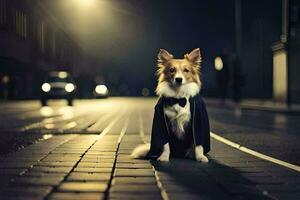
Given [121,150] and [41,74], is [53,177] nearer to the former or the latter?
[121,150]

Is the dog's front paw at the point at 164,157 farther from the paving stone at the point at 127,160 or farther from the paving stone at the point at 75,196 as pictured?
the paving stone at the point at 75,196

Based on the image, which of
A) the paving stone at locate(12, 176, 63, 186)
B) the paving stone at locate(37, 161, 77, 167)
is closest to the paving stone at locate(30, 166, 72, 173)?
the paving stone at locate(37, 161, 77, 167)

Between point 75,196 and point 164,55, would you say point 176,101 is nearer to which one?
point 164,55

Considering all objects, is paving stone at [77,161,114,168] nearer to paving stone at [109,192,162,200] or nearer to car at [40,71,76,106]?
paving stone at [109,192,162,200]

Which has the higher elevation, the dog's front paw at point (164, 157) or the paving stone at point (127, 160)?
the dog's front paw at point (164, 157)

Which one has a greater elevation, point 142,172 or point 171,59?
point 171,59

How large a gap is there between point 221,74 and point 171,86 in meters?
33.6

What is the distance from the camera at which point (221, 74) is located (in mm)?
40812

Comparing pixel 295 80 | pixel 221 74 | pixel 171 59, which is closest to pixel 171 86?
pixel 171 59

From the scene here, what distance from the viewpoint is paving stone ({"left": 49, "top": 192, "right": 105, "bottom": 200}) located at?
199 inches

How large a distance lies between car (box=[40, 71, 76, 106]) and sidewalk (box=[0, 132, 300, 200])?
2582 cm

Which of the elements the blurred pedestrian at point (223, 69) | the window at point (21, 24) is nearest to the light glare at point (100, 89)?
the window at point (21, 24)

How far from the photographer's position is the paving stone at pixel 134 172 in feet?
21.3

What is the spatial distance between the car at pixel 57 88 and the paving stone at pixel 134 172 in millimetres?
28123
